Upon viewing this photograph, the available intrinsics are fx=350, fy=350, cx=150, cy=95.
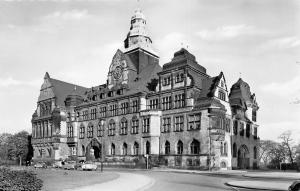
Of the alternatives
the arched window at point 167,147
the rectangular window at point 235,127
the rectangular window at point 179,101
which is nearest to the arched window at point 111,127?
the arched window at point 167,147

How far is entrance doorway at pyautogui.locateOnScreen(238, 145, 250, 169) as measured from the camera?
64.6m

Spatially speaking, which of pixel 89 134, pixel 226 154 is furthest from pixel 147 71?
pixel 226 154

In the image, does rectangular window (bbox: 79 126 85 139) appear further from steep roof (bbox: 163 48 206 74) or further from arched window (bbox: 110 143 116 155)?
steep roof (bbox: 163 48 206 74)

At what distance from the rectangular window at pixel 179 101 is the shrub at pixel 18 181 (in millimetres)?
42442

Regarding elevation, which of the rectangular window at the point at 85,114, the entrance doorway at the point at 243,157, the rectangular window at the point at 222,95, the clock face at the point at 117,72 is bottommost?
the entrance doorway at the point at 243,157

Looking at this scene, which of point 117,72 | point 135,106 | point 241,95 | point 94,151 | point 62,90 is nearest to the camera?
point 135,106

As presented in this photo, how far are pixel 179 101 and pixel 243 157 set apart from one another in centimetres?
1833

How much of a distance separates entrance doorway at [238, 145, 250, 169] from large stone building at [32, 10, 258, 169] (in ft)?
0.61

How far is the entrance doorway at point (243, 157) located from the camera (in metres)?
64.6

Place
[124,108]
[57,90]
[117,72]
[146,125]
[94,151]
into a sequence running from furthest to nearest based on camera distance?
[57,90] → [117,72] → [94,151] → [124,108] → [146,125]

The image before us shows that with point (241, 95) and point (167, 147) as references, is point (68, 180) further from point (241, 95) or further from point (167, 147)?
point (241, 95)

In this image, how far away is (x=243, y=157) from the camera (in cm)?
6588

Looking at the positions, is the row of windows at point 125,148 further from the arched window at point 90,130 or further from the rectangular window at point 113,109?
the arched window at point 90,130

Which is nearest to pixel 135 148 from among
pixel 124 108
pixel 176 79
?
pixel 124 108
